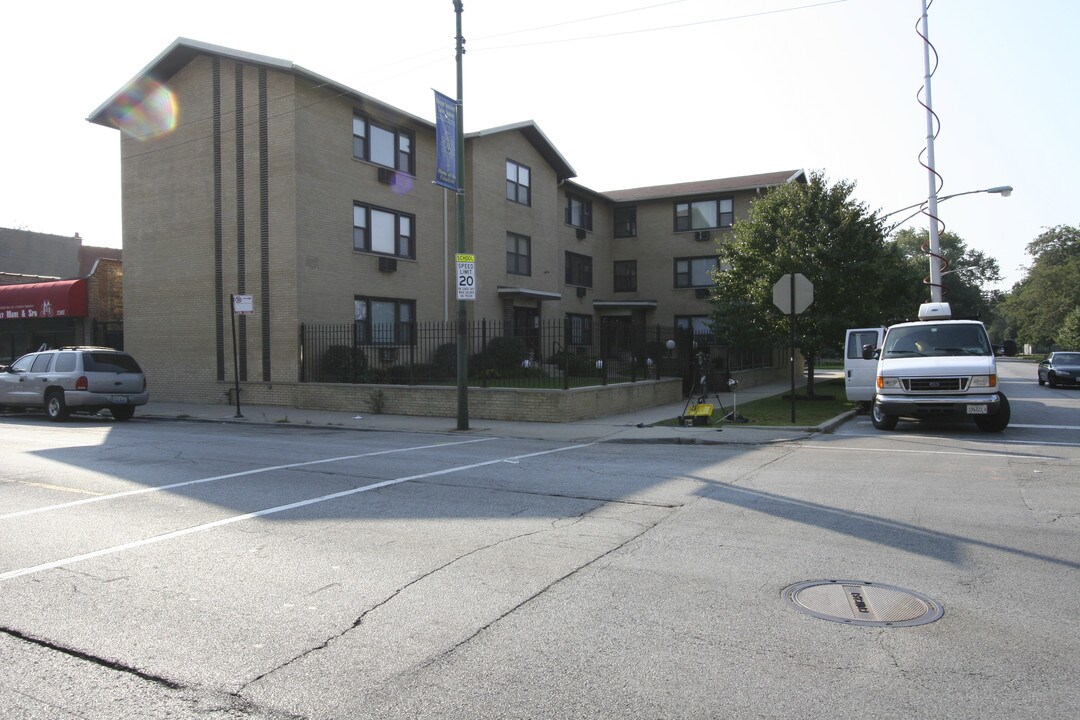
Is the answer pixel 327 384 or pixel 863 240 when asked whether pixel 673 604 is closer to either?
pixel 327 384

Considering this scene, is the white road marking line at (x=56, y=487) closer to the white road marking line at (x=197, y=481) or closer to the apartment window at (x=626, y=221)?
the white road marking line at (x=197, y=481)

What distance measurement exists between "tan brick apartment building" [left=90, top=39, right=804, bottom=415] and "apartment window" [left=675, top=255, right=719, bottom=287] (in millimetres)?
10475


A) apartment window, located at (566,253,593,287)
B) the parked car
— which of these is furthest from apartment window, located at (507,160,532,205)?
the parked car

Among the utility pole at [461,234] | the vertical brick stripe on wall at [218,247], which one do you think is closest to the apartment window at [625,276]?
the vertical brick stripe on wall at [218,247]

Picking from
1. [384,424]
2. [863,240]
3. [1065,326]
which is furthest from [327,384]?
[1065,326]

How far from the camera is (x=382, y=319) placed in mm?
24953

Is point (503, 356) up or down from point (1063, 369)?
up

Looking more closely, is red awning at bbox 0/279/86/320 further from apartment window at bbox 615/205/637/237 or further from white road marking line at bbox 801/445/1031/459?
white road marking line at bbox 801/445/1031/459

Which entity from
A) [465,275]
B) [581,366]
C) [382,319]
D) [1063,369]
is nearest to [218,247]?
[382,319]

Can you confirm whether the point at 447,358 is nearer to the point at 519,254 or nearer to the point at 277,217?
the point at 277,217

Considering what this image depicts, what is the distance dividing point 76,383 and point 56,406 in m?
0.91

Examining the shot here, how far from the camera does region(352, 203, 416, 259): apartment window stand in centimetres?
2409

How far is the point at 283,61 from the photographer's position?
2184 centimetres

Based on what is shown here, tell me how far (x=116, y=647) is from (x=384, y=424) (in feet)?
44.2
